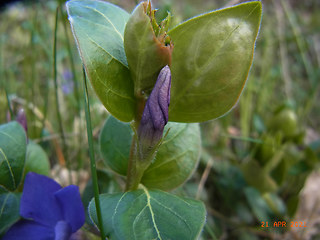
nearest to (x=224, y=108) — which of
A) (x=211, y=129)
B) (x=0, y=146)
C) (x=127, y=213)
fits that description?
(x=127, y=213)

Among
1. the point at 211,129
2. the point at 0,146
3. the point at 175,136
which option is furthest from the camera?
the point at 211,129

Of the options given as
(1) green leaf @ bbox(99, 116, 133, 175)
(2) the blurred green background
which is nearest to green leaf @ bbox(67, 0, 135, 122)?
(1) green leaf @ bbox(99, 116, 133, 175)

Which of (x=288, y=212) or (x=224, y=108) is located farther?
(x=288, y=212)

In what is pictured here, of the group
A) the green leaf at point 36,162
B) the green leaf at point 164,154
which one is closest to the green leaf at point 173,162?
the green leaf at point 164,154

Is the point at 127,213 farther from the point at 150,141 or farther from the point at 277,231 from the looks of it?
the point at 277,231

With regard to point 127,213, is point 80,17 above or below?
above

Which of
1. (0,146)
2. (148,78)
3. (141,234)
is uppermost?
(148,78)

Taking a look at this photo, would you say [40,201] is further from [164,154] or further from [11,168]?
[164,154]

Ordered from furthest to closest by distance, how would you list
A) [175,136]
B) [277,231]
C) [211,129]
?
[211,129] < [277,231] < [175,136]
